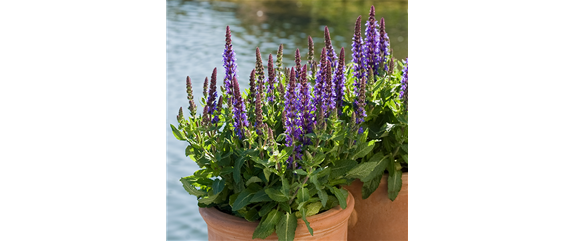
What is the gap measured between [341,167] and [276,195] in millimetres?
329

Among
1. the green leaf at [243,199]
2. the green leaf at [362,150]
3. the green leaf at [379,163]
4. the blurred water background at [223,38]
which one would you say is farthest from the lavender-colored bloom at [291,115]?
the blurred water background at [223,38]

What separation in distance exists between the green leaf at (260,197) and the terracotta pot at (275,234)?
0.49 feet

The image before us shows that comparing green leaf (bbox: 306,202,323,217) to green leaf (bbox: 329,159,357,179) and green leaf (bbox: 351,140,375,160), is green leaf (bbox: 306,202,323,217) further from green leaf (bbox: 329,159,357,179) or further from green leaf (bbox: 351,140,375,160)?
green leaf (bbox: 351,140,375,160)

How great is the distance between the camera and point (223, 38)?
10.9 metres

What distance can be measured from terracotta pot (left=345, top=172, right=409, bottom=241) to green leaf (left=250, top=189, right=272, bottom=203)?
701mm

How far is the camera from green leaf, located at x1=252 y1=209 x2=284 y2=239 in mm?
2031

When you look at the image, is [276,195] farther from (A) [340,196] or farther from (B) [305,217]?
(A) [340,196]

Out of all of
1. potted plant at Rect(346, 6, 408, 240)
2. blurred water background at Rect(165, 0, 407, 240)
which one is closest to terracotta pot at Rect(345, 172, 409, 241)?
potted plant at Rect(346, 6, 408, 240)

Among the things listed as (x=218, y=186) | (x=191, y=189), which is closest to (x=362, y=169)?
(x=218, y=186)
